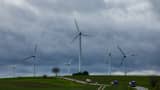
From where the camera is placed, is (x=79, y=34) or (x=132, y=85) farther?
(x=79, y=34)

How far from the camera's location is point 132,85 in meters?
176

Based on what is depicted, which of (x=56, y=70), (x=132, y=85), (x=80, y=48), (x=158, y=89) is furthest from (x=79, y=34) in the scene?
(x=158, y=89)

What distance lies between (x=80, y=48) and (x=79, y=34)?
18.1ft

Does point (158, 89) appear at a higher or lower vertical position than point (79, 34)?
lower

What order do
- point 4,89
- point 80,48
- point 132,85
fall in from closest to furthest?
point 4,89, point 132,85, point 80,48

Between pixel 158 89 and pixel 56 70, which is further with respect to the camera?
pixel 56 70

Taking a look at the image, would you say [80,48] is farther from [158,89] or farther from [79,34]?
[158,89]

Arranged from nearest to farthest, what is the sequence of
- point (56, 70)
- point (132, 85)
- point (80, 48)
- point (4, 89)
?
1. point (4, 89)
2. point (56, 70)
3. point (132, 85)
4. point (80, 48)

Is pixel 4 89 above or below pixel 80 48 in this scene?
below

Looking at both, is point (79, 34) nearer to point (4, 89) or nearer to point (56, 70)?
point (56, 70)

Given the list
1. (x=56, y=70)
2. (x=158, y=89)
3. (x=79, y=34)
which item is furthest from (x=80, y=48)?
(x=158, y=89)

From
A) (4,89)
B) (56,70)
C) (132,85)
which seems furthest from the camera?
(132,85)

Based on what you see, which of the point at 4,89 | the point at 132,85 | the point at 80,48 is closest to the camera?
the point at 4,89

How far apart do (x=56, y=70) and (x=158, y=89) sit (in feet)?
97.7
